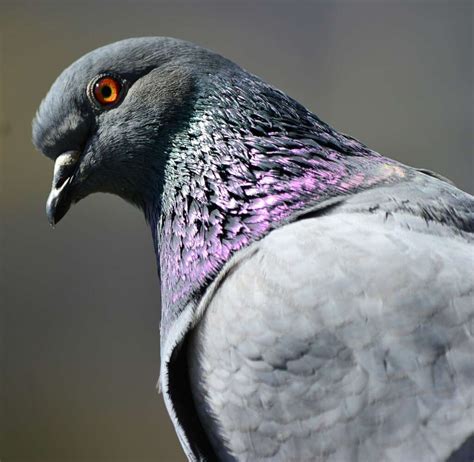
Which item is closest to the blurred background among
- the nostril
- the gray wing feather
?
the nostril

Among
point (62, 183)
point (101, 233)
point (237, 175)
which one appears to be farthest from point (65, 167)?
point (101, 233)

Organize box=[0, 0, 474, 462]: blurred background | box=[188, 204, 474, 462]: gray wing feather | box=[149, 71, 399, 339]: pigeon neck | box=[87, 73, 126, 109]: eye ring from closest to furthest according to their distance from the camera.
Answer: box=[188, 204, 474, 462]: gray wing feather, box=[149, 71, 399, 339]: pigeon neck, box=[87, 73, 126, 109]: eye ring, box=[0, 0, 474, 462]: blurred background

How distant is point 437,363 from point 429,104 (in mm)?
3859

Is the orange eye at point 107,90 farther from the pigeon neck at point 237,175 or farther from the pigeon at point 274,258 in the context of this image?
the pigeon neck at point 237,175

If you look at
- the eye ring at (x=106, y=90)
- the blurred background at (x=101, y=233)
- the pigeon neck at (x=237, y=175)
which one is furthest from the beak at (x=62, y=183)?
the blurred background at (x=101, y=233)

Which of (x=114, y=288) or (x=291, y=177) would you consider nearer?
(x=291, y=177)

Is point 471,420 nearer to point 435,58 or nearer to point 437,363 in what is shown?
point 437,363

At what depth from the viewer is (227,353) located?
1909 mm

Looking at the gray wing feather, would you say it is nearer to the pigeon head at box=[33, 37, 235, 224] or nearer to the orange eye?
the pigeon head at box=[33, 37, 235, 224]

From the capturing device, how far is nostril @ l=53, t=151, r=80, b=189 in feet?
7.88

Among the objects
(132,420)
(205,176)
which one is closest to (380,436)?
(205,176)

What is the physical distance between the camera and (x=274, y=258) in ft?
6.29

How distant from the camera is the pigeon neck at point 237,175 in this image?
208 centimetres

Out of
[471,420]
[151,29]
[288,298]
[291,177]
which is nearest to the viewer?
[471,420]
